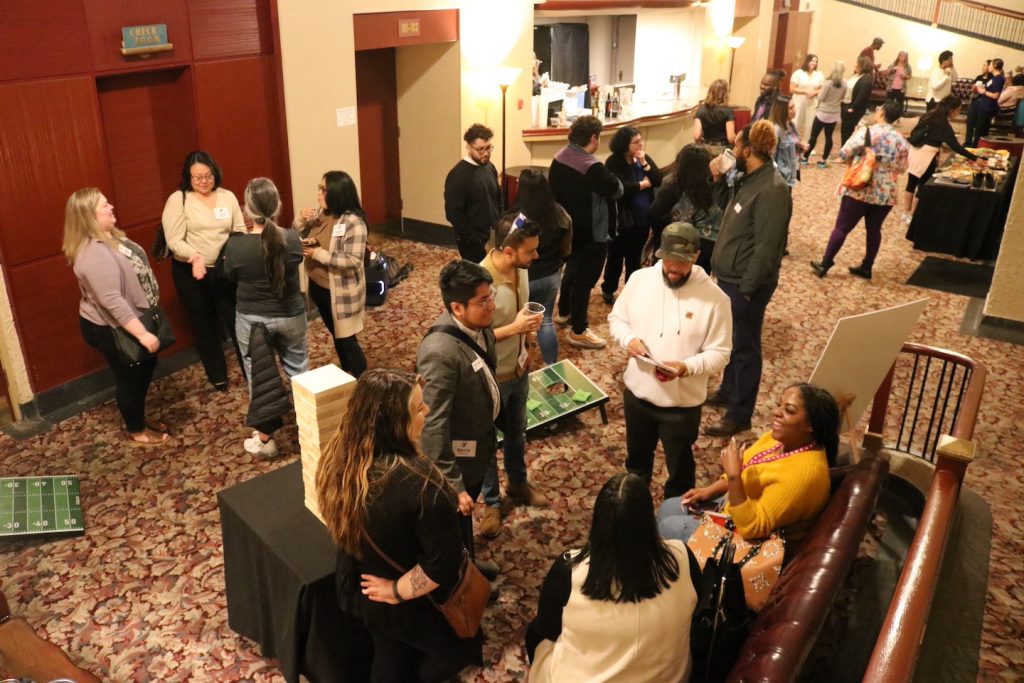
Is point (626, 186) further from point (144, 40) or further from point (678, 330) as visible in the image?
point (144, 40)

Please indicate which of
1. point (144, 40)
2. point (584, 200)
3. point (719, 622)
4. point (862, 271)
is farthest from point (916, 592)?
point (862, 271)

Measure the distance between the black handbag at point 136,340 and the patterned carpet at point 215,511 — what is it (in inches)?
25.0

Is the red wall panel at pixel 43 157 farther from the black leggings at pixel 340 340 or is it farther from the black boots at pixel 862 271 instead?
the black boots at pixel 862 271

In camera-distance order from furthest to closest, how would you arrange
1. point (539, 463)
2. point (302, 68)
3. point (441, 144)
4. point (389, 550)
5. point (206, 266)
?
point (441, 144), point (302, 68), point (206, 266), point (539, 463), point (389, 550)

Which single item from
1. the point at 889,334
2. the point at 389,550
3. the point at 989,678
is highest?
the point at 889,334

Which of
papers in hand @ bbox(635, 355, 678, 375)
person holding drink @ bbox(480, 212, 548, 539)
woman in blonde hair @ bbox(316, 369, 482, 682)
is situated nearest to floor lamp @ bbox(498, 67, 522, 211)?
person holding drink @ bbox(480, 212, 548, 539)

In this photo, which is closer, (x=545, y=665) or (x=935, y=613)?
(x=545, y=665)

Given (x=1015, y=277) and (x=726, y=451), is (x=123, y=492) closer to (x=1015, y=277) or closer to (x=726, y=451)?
(x=726, y=451)

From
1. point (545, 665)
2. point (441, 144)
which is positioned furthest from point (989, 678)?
point (441, 144)

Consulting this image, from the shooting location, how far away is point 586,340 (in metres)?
6.47

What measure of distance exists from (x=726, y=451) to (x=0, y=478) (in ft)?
12.5

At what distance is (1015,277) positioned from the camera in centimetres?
672

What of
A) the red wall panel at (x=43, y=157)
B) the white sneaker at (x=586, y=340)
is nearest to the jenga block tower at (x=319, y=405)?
the red wall panel at (x=43, y=157)

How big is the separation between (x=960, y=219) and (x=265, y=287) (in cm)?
723
